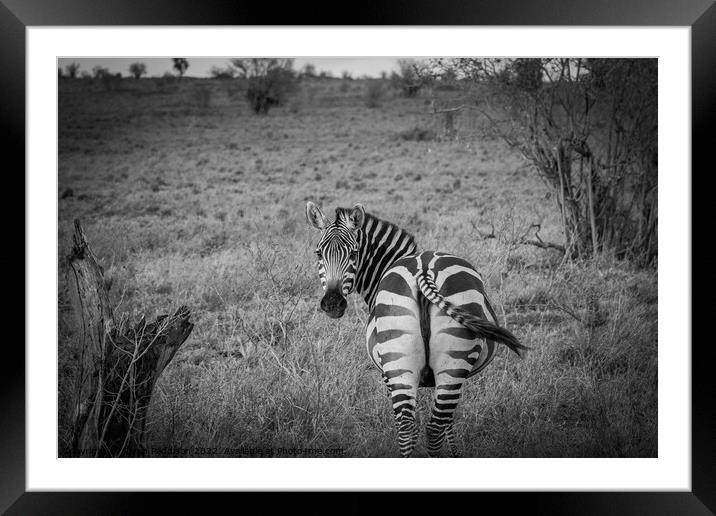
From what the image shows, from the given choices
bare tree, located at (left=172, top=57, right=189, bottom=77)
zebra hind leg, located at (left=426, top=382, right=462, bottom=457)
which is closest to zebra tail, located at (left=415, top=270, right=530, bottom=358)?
zebra hind leg, located at (left=426, top=382, right=462, bottom=457)

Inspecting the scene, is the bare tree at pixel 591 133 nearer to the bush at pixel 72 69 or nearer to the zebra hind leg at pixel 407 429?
the zebra hind leg at pixel 407 429

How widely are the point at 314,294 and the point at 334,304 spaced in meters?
2.30

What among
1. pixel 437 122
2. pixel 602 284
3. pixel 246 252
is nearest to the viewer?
pixel 602 284

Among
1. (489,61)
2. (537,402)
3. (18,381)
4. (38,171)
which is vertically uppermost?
(489,61)

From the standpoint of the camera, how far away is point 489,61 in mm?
7199

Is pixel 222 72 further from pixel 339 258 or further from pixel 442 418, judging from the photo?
pixel 442 418

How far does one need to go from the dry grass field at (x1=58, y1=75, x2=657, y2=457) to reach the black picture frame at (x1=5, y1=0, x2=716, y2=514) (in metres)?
0.54

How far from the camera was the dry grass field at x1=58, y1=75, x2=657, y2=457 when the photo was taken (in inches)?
188

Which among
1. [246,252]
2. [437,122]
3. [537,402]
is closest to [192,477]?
[537,402]

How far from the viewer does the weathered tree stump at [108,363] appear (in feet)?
12.6

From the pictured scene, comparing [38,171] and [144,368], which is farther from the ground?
[38,171]

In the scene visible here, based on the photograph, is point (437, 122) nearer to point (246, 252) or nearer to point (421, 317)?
point (246, 252)

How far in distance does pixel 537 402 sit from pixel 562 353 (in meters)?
0.84
